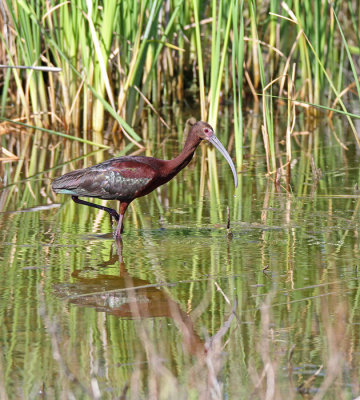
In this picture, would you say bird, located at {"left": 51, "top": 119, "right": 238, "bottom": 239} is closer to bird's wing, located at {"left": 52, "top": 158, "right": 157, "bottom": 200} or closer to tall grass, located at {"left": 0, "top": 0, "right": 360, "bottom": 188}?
bird's wing, located at {"left": 52, "top": 158, "right": 157, "bottom": 200}

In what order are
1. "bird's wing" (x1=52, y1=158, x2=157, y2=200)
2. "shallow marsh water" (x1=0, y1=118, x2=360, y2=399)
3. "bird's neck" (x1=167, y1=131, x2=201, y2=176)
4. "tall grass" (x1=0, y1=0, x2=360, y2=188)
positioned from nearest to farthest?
"shallow marsh water" (x1=0, y1=118, x2=360, y2=399)
"bird's wing" (x1=52, y1=158, x2=157, y2=200)
"bird's neck" (x1=167, y1=131, x2=201, y2=176)
"tall grass" (x1=0, y1=0, x2=360, y2=188)

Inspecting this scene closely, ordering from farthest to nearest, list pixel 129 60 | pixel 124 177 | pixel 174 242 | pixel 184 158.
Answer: pixel 129 60 < pixel 184 158 < pixel 124 177 < pixel 174 242

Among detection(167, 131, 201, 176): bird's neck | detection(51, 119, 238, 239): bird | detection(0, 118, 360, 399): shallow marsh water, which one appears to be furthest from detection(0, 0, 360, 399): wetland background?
detection(167, 131, 201, 176): bird's neck

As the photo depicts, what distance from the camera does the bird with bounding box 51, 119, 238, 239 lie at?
20.0 ft

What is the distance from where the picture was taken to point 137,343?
13.2 feet

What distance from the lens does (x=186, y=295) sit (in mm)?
4785

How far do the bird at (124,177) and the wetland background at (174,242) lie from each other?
273mm

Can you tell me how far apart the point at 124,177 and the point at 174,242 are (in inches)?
23.8

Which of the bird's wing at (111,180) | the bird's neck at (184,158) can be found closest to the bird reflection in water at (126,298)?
the bird's wing at (111,180)

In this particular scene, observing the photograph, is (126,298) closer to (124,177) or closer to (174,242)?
(174,242)

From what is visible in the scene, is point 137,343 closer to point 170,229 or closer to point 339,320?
point 339,320

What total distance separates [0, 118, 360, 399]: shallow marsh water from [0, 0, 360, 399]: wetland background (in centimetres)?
1

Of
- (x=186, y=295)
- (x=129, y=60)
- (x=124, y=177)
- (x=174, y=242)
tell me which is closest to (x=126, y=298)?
(x=186, y=295)

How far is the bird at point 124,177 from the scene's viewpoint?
6.09 meters
